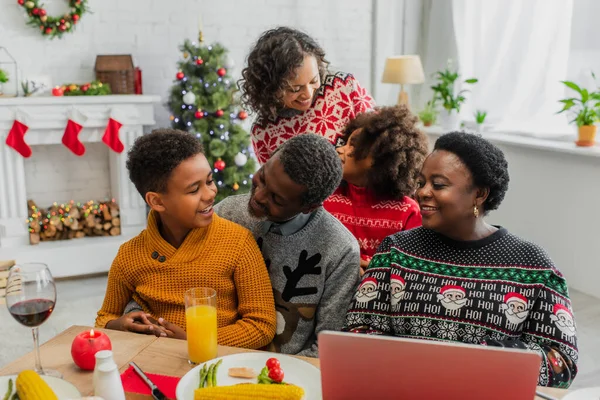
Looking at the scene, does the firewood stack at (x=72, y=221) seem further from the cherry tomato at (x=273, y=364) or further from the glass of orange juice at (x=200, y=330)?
the cherry tomato at (x=273, y=364)

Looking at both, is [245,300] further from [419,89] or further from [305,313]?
[419,89]

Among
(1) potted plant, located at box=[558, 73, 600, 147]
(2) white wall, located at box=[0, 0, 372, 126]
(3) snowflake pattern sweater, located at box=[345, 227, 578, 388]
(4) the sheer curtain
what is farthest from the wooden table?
(4) the sheer curtain

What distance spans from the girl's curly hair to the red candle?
1208 mm

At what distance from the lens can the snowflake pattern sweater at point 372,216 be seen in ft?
6.37

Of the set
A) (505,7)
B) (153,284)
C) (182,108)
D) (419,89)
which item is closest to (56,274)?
(182,108)

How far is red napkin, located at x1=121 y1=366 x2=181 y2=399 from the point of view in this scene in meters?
1.19

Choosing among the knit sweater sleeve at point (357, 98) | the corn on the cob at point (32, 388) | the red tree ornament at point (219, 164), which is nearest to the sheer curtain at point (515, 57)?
the red tree ornament at point (219, 164)

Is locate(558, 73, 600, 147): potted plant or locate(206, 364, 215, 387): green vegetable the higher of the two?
locate(558, 73, 600, 147): potted plant

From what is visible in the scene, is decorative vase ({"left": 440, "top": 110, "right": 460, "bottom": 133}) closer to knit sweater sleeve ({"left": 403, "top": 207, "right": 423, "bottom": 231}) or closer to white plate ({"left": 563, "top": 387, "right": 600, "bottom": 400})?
knit sweater sleeve ({"left": 403, "top": 207, "right": 423, "bottom": 231})

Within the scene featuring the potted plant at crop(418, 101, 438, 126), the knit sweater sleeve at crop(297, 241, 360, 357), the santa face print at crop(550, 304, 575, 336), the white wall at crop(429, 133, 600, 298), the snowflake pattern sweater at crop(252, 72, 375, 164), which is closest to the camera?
the santa face print at crop(550, 304, 575, 336)

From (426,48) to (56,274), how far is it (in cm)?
346

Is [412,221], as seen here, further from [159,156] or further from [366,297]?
[159,156]

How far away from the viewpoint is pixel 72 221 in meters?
4.25

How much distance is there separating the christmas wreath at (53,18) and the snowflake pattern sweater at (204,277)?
3160 mm
